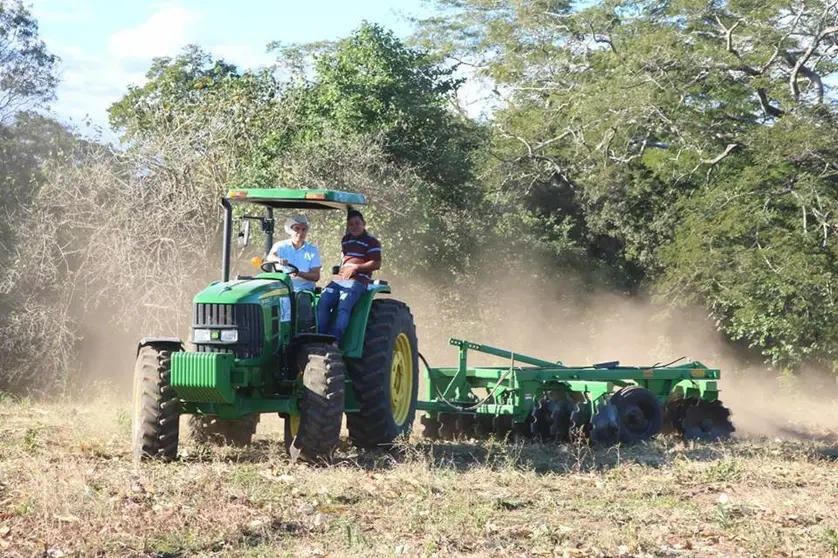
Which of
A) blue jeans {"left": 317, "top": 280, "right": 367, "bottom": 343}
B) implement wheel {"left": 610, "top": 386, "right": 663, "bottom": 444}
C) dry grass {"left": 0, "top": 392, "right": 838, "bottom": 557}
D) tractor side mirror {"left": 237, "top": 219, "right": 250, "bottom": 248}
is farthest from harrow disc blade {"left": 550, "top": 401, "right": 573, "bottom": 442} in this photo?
tractor side mirror {"left": 237, "top": 219, "right": 250, "bottom": 248}

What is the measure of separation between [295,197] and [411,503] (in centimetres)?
346

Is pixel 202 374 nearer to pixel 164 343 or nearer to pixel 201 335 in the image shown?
pixel 201 335

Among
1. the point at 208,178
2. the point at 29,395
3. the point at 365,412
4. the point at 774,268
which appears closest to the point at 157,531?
the point at 365,412

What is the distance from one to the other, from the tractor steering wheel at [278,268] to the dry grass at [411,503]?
1569mm

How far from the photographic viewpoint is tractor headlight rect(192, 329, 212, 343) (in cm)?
1009

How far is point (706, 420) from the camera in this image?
1370 centimetres

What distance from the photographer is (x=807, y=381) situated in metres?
25.5

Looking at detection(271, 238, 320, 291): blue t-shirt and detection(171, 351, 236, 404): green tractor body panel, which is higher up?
detection(271, 238, 320, 291): blue t-shirt

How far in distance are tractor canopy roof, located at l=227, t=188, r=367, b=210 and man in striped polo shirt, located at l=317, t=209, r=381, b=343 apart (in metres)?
0.32

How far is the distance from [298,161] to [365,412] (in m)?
11.1

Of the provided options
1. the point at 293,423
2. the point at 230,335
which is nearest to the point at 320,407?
the point at 293,423

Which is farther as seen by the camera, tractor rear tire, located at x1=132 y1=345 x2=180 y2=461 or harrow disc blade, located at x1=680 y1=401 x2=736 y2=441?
harrow disc blade, located at x1=680 y1=401 x2=736 y2=441

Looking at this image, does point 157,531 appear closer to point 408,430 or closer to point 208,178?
point 408,430

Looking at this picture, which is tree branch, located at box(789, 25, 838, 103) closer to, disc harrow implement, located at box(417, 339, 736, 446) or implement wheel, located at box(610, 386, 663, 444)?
disc harrow implement, located at box(417, 339, 736, 446)
